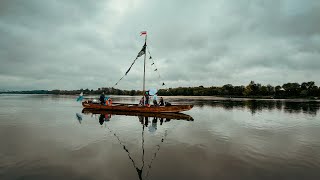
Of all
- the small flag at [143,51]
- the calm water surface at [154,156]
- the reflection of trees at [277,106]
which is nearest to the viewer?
the calm water surface at [154,156]

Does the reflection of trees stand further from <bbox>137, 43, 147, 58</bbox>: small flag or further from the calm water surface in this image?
the calm water surface

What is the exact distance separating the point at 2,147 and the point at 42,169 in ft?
21.2

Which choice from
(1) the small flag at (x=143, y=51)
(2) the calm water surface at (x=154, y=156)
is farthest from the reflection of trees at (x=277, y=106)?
(2) the calm water surface at (x=154, y=156)

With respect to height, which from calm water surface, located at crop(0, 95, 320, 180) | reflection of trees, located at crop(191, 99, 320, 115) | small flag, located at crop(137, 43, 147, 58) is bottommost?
calm water surface, located at crop(0, 95, 320, 180)

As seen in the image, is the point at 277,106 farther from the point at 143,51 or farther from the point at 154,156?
the point at 154,156

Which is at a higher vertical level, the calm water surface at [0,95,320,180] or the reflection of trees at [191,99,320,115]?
the reflection of trees at [191,99,320,115]

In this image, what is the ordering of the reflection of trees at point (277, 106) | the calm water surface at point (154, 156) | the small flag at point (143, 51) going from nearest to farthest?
the calm water surface at point (154, 156), the small flag at point (143, 51), the reflection of trees at point (277, 106)

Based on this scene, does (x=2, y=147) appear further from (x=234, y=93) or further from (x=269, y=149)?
(x=234, y=93)

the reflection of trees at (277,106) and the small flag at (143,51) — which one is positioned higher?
the small flag at (143,51)

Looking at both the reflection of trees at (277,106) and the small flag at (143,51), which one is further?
the reflection of trees at (277,106)

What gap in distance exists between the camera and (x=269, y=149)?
15859 millimetres

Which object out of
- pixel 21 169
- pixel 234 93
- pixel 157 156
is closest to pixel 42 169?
pixel 21 169

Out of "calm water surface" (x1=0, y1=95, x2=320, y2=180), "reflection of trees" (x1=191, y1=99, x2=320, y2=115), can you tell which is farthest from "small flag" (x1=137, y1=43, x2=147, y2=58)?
"reflection of trees" (x1=191, y1=99, x2=320, y2=115)

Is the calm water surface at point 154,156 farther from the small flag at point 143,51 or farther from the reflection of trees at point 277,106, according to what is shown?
the reflection of trees at point 277,106
